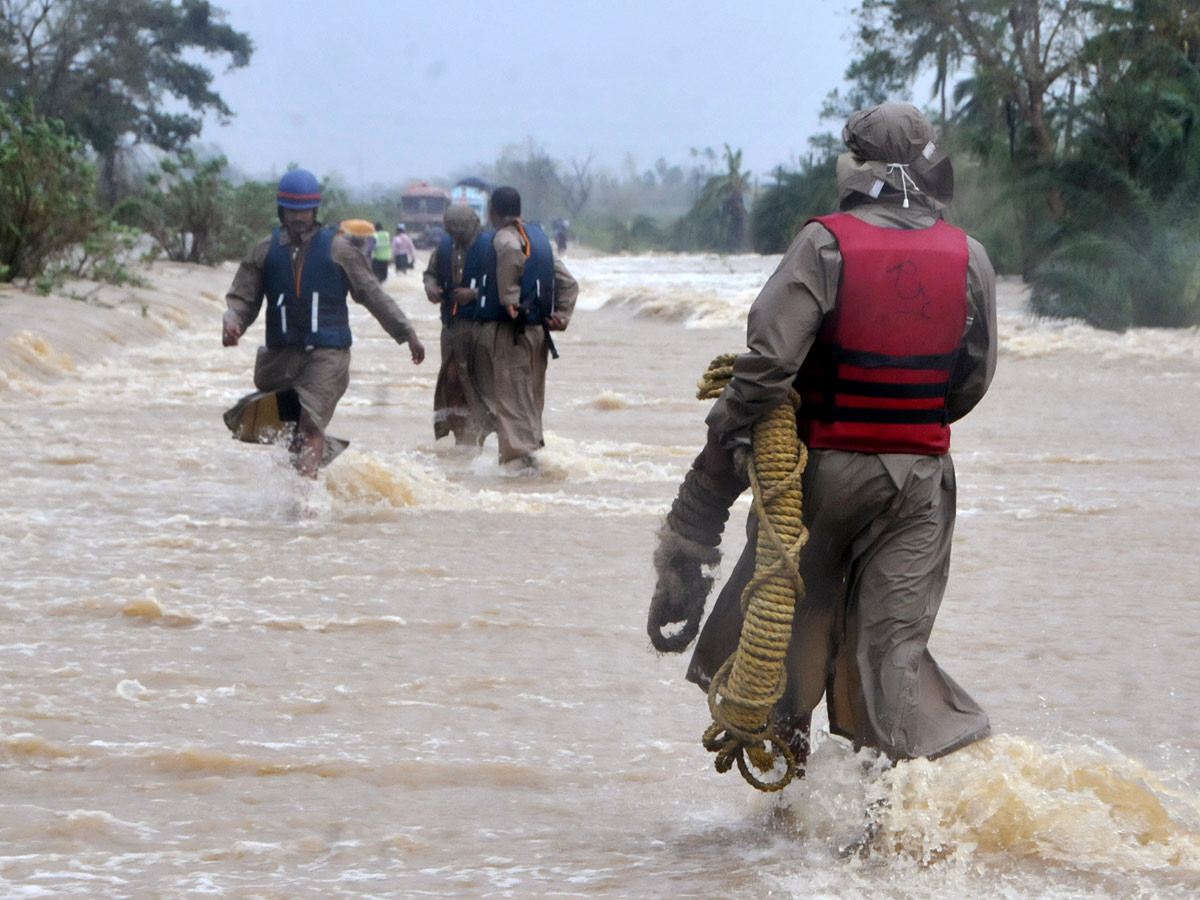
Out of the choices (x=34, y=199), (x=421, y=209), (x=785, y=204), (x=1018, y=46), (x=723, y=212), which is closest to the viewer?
(x=34, y=199)

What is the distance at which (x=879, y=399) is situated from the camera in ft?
12.1

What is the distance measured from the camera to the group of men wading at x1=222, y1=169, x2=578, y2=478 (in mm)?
7785

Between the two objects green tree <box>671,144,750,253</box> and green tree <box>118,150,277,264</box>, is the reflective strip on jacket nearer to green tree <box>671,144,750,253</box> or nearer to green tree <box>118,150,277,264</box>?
green tree <box>118,150,277,264</box>

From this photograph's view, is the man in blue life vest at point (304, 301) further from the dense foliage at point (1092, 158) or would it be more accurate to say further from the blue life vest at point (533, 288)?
the dense foliage at point (1092, 158)

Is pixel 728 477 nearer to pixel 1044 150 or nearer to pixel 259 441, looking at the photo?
pixel 259 441

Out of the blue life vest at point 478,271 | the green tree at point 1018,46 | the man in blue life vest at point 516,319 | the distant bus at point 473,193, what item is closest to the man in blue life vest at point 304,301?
the man in blue life vest at point 516,319

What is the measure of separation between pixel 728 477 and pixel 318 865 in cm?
139

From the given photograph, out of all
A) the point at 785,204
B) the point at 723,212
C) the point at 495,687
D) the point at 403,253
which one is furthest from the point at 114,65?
the point at 495,687

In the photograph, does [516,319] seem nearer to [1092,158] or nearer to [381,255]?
[1092,158]

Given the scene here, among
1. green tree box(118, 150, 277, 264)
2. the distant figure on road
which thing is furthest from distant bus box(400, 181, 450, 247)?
green tree box(118, 150, 277, 264)

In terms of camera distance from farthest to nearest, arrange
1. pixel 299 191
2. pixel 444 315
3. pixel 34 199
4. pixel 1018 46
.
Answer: pixel 1018 46 < pixel 34 199 < pixel 444 315 < pixel 299 191

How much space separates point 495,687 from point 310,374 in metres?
2.80

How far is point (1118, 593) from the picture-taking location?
7.08m

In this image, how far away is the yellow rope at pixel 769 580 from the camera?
3.60m
